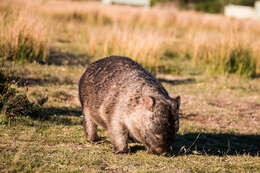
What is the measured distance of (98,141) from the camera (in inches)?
167

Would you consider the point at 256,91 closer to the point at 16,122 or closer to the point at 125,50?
the point at 125,50

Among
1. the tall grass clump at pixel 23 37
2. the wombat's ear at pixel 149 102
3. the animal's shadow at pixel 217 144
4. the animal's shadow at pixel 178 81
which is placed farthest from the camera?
the animal's shadow at pixel 178 81

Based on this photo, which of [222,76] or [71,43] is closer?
[222,76]

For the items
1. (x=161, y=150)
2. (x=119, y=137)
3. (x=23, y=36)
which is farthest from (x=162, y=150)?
(x=23, y=36)

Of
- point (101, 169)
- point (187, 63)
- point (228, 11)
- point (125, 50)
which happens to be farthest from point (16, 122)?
point (228, 11)

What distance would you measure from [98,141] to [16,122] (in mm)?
1080

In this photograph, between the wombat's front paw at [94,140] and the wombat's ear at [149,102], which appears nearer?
the wombat's ear at [149,102]

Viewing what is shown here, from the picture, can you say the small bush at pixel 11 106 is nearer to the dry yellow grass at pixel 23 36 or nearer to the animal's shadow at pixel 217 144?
the animal's shadow at pixel 217 144

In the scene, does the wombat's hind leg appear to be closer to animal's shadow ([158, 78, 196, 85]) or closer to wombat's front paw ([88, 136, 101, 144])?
wombat's front paw ([88, 136, 101, 144])

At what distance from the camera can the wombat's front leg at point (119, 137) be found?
3.69 meters

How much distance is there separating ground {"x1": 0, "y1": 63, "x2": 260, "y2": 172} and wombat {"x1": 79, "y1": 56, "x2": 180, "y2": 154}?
230mm

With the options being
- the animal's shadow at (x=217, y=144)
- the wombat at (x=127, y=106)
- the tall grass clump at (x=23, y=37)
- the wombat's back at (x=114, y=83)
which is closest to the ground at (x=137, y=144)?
the animal's shadow at (x=217, y=144)

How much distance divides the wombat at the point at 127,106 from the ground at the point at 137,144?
230mm

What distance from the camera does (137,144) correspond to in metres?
4.34
